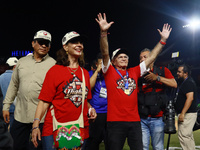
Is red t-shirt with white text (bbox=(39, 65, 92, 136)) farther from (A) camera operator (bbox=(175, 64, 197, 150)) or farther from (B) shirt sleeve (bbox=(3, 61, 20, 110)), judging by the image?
(A) camera operator (bbox=(175, 64, 197, 150))

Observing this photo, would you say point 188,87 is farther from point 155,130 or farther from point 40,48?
point 40,48

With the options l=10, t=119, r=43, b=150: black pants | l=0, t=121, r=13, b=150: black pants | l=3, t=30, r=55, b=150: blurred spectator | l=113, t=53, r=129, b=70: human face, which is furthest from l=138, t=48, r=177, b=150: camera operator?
l=0, t=121, r=13, b=150: black pants

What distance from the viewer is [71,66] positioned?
3.07m

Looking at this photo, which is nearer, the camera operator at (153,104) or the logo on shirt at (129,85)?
the logo on shirt at (129,85)

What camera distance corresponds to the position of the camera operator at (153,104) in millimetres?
4379

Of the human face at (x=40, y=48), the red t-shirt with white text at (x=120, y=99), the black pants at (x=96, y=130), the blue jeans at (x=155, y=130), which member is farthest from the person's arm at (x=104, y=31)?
the black pants at (x=96, y=130)

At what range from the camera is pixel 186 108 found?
5.66 metres

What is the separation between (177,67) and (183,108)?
3.17 ft

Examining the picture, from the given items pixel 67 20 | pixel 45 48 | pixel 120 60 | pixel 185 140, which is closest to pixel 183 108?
pixel 185 140

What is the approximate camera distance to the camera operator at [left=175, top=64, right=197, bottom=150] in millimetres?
5695

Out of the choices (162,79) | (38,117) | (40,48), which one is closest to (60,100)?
(38,117)

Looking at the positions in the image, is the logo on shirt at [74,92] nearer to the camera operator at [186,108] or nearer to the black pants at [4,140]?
the black pants at [4,140]

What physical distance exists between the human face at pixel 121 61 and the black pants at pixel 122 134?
0.86m

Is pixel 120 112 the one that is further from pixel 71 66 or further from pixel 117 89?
pixel 71 66
